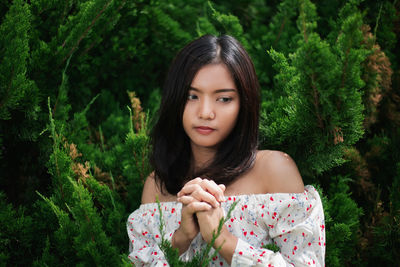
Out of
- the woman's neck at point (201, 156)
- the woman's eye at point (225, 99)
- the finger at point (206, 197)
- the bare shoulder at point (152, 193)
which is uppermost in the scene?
the woman's eye at point (225, 99)

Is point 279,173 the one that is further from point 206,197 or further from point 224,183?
point 206,197

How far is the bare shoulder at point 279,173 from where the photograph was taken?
6.86 feet

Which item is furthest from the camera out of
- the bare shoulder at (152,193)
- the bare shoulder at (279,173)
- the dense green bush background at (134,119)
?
the bare shoulder at (152,193)

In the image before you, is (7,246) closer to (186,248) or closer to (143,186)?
(143,186)

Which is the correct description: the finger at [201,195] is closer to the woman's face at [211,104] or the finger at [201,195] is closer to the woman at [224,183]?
the woman at [224,183]

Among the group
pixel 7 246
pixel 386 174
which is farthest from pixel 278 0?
pixel 7 246

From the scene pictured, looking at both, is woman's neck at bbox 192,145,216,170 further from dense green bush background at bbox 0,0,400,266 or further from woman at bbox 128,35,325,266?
dense green bush background at bbox 0,0,400,266

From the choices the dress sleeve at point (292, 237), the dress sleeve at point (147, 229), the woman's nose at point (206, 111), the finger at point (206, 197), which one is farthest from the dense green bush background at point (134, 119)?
the finger at point (206, 197)

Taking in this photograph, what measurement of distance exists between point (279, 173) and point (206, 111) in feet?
1.41

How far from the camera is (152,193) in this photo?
2377mm

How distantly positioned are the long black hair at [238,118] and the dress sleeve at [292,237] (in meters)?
0.27

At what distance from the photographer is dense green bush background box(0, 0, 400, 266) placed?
6.31 feet

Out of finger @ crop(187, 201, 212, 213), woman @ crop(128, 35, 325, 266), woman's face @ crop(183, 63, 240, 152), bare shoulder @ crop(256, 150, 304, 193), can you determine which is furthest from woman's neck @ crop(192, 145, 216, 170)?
finger @ crop(187, 201, 212, 213)

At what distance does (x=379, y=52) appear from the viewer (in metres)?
2.65
